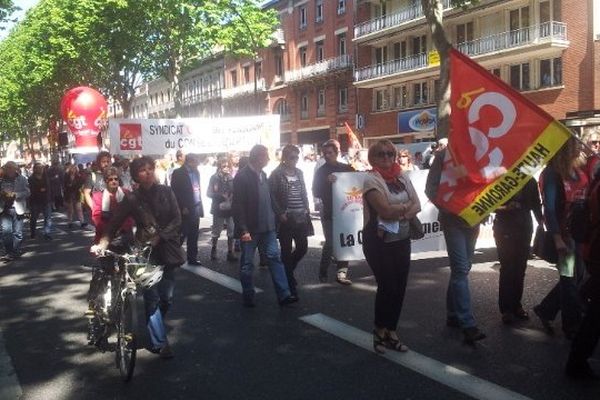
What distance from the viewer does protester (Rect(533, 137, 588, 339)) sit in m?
5.07

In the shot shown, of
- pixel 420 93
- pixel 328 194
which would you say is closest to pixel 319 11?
pixel 420 93

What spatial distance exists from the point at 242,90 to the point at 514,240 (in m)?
48.4

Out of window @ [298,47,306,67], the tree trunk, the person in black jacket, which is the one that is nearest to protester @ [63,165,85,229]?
the person in black jacket

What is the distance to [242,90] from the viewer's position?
5247cm

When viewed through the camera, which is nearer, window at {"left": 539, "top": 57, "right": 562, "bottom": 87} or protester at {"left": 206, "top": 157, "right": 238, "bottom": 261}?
protester at {"left": 206, "top": 157, "right": 238, "bottom": 261}

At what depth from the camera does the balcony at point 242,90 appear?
49125mm

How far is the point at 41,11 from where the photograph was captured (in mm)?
36188

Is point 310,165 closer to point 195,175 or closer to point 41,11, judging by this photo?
point 195,175

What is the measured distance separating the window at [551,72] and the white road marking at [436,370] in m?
23.9

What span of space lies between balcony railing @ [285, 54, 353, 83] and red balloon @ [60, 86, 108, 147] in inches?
790

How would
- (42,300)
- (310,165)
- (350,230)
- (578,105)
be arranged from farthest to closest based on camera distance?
(578,105)
(310,165)
(350,230)
(42,300)

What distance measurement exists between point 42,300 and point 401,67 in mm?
29873

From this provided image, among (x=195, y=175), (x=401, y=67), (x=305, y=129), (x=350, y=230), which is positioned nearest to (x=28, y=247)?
(x=195, y=175)

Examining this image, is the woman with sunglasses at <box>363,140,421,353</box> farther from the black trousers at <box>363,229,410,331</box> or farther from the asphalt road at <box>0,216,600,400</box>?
the asphalt road at <box>0,216,600,400</box>
